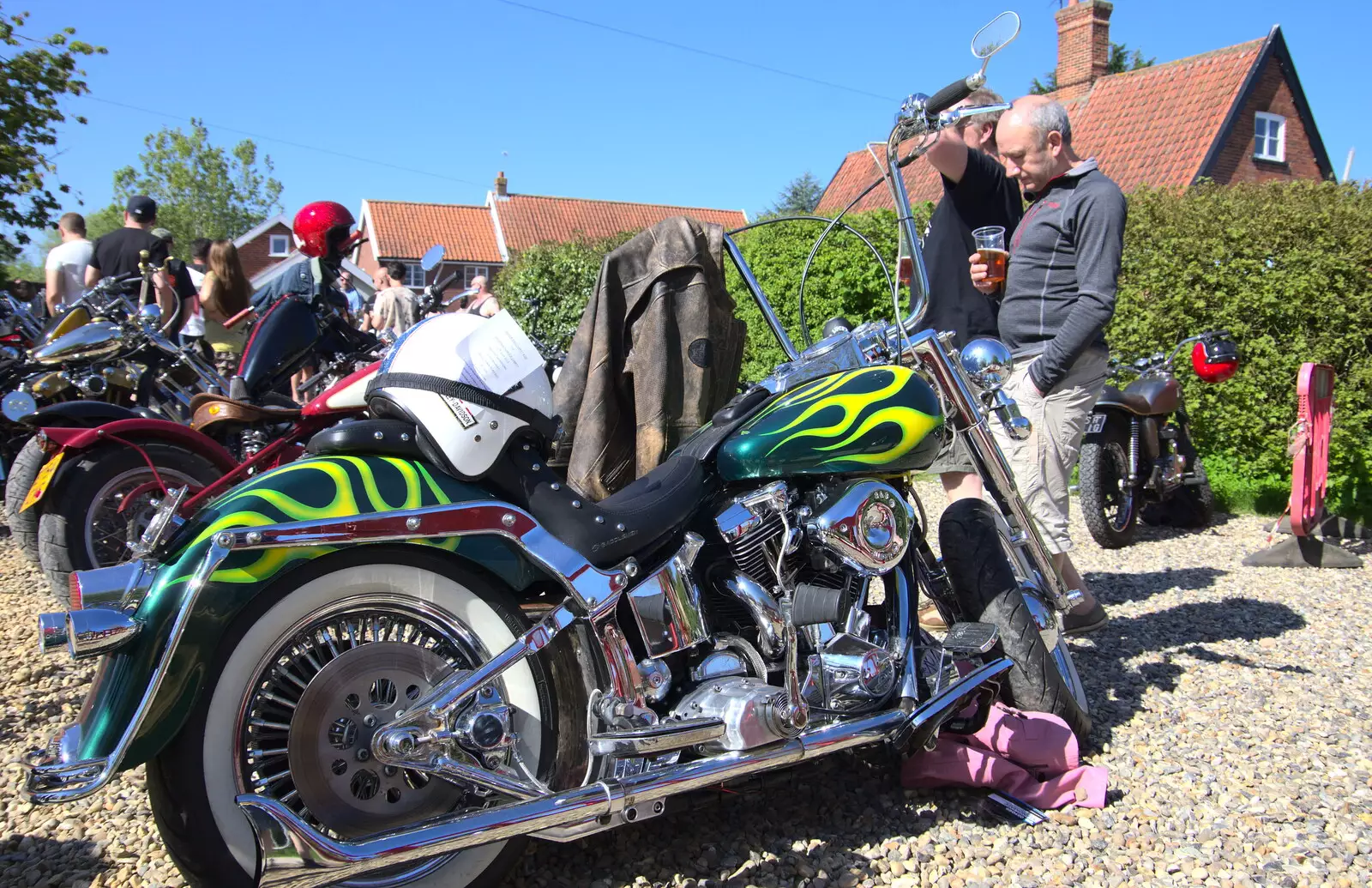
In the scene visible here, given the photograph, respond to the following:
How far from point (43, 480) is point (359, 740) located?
9.93ft

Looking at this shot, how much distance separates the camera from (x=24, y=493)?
461 cm

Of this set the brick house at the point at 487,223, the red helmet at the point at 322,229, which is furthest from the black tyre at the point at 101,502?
the brick house at the point at 487,223

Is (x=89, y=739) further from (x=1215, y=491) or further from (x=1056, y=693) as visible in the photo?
(x=1215, y=491)

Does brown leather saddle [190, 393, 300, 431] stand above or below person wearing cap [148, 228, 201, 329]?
below

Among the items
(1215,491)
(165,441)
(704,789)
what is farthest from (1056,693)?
(1215,491)

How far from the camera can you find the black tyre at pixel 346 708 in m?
1.77

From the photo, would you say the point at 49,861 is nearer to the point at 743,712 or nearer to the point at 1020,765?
the point at 743,712

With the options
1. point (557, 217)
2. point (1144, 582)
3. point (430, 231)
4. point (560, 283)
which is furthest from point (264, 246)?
point (1144, 582)

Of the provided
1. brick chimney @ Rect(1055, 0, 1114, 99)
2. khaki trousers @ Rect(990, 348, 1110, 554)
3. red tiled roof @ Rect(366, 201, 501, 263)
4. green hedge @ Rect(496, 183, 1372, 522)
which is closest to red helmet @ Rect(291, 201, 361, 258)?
green hedge @ Rect(496, 183, 1372, 522)

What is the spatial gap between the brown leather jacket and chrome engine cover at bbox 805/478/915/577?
87cm

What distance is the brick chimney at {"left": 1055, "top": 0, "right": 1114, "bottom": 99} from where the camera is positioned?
835 inches

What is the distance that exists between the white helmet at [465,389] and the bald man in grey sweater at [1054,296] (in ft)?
6.82

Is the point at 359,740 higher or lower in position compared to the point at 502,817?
higher

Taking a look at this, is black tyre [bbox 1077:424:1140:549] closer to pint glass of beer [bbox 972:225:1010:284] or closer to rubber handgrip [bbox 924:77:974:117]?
pint glass of beer [bbox 972:225:1010:284]
